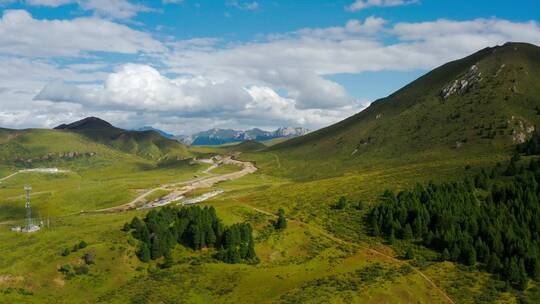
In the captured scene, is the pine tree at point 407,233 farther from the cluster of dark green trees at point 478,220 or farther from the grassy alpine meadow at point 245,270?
the grassy alpine meadow at point 245,270

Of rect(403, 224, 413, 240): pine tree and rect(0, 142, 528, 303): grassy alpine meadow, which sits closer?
rect(0, 142, 528, 303): grassy alpine meadow

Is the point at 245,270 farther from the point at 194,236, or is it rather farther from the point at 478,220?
the point at 478,220

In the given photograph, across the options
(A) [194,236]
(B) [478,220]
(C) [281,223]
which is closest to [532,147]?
(B) [478,220]

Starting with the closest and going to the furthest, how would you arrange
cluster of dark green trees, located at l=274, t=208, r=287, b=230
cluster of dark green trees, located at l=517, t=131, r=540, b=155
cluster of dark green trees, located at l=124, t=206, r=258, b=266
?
1. cluster of dark green trees, located at l=124, t=206, r=258, b=266
2. cluster of dark green trees, located at l=274, t=208, r=287, b=230
3. cluster of dark green trees, located at l=517, t=131, r=540, b=155

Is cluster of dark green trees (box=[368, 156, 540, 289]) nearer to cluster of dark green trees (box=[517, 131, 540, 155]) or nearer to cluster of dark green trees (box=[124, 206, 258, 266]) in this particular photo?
cluster of dark green trees (box=[517, 131, 540, 155])

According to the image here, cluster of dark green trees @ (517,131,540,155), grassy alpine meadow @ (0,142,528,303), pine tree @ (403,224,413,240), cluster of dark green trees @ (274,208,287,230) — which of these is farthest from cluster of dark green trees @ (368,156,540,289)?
cluster of dark green trees @ (517,131,540,155)

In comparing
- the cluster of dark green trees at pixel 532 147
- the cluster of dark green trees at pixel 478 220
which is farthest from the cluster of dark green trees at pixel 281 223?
the cluster of dark green trees at pixel 532 147

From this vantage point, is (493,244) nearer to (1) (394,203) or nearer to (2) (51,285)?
(1) (394,203)
